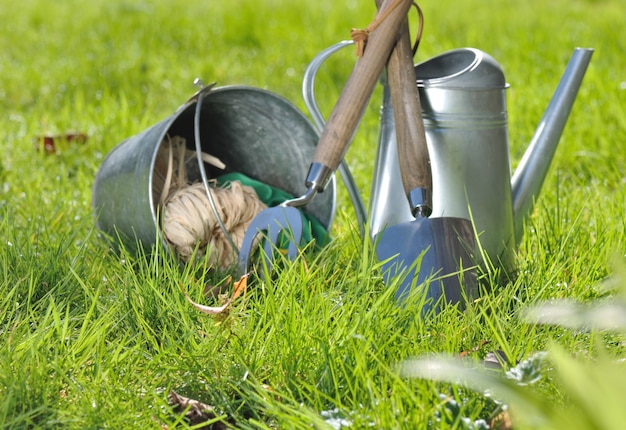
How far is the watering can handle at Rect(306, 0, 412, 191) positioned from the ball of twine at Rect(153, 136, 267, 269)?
297 mm

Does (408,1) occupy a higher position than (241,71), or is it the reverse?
(408,1)

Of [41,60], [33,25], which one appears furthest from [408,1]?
[33,25]

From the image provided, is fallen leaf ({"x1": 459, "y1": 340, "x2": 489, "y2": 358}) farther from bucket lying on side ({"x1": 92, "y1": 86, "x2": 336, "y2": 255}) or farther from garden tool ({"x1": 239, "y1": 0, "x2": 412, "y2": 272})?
bucket lying on side ({"x1": 92, "y1": 86, "x2": 336, "y2": 255})

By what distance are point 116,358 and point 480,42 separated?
126 inches

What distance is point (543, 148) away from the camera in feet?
6.00

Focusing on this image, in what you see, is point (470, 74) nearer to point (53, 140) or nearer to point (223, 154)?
point (223, 154)

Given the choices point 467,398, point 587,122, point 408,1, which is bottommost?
point 587,122

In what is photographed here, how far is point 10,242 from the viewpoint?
1759 mm

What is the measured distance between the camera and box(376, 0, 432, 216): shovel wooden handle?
1.56m

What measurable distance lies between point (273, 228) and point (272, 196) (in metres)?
0.41

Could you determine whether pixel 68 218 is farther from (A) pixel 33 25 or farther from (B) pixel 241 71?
(A) pixel 33 25

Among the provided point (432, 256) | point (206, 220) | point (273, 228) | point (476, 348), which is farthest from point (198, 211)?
point (476, 348)

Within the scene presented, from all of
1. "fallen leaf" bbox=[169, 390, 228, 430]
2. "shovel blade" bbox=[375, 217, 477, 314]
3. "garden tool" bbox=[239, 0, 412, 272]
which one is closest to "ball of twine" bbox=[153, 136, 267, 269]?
"garden tool" bbox=[239, 0, 412, 272]

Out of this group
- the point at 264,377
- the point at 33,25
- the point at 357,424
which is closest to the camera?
the point at 357,424
